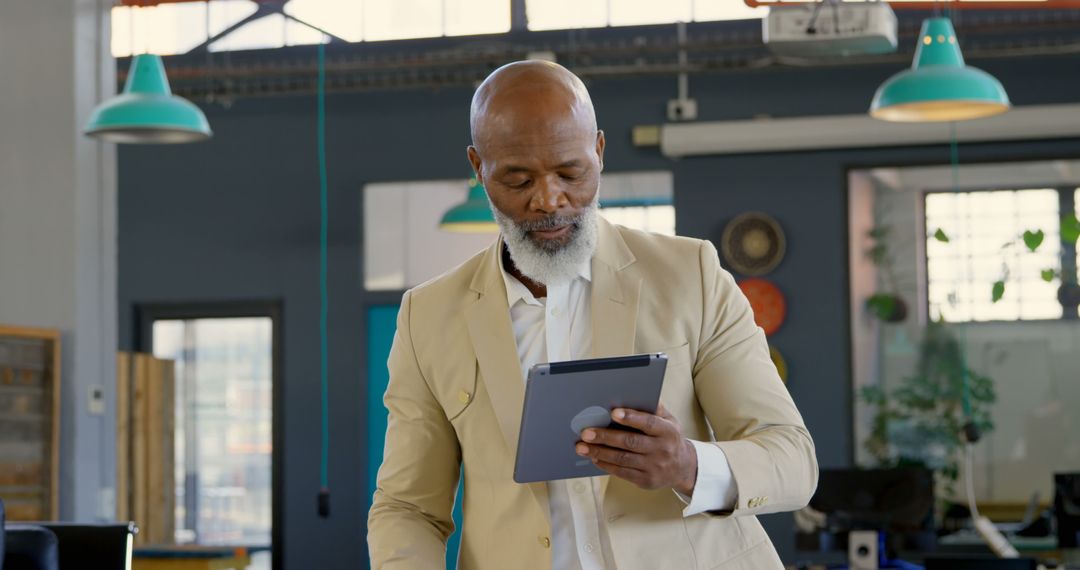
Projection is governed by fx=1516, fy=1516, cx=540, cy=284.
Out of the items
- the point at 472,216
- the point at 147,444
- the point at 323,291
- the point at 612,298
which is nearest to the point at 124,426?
the point at 147,444

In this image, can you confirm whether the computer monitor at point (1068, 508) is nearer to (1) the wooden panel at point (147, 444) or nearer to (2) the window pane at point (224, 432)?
(1) the wooden panel at point (147, 444)

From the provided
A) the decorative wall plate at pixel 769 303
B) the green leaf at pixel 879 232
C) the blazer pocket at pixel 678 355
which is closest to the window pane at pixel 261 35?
the decorative wall plate at pixel 769 303

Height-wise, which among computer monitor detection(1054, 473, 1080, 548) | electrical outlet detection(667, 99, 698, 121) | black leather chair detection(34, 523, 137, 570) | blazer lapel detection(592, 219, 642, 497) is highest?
electrical outlet detection(667, 99, 698, 121)

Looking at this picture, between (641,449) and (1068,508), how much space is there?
5405mm

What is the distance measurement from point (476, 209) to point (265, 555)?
365 cm

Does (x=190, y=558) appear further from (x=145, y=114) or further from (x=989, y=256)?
(x=989, y=256)

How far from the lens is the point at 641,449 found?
5.14 feet

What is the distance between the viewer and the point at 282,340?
10.7 metres

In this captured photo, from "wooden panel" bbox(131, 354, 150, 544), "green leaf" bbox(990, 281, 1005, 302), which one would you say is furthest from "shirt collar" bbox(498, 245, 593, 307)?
"wooden panel" bbox(131, 354, 150, 544)

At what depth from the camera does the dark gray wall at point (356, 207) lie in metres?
9.86

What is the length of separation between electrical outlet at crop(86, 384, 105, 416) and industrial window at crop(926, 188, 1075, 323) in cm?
536

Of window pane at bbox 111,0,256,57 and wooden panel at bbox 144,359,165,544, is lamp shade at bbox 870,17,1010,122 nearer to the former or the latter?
wooden panel at bbox 144,359,165,544

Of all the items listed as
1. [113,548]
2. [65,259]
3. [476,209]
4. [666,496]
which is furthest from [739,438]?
[476,209]

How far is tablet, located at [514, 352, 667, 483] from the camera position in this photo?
1.54 metres
